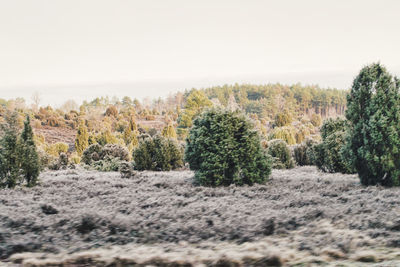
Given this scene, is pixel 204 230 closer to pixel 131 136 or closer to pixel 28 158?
pixel 28 158

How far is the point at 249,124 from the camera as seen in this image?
9328 mm

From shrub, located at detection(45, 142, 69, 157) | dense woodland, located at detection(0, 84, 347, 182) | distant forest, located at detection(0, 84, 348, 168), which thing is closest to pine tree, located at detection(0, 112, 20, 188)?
dense woodland, located at detection(0, 84, 347, 182)

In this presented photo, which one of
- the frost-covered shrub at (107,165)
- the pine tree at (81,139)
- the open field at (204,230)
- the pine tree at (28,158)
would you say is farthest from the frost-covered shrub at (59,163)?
the open field at (204,230)

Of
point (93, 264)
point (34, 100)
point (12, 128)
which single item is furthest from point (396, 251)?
point (34, 100)

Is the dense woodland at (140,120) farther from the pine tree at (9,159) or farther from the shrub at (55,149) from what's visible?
the pine tree at (9,159)

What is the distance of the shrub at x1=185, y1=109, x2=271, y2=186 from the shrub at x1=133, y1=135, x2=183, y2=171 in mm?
5807

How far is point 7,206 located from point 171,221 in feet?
10.8

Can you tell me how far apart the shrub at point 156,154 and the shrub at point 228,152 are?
5.81 metres

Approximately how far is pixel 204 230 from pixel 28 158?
6444 mm

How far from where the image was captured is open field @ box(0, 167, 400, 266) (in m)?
3.48

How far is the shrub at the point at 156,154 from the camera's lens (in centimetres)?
1505

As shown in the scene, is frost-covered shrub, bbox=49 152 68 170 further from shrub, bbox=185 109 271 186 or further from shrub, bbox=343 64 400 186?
shrub, bbox=343 64 400 186

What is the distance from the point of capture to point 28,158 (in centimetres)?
873

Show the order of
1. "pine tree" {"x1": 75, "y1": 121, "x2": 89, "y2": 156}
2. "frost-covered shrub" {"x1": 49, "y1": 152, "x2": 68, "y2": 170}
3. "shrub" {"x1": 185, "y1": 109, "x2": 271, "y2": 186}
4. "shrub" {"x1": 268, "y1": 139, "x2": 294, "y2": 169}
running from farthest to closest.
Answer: "pine tree" {"x1": 75, "y1": 121, "x2": 89, "y2": 156} → "frost-covered shrub" {"x1": 49, "y1": 152, "x2": 68, "y2": 170} → "shrub" {"x1": 268, "y1": 139, "x2": 294, "y2": 169} → "shrub" {"x1": 185, "y1": 109, "x2": 271, "y2": 186}
